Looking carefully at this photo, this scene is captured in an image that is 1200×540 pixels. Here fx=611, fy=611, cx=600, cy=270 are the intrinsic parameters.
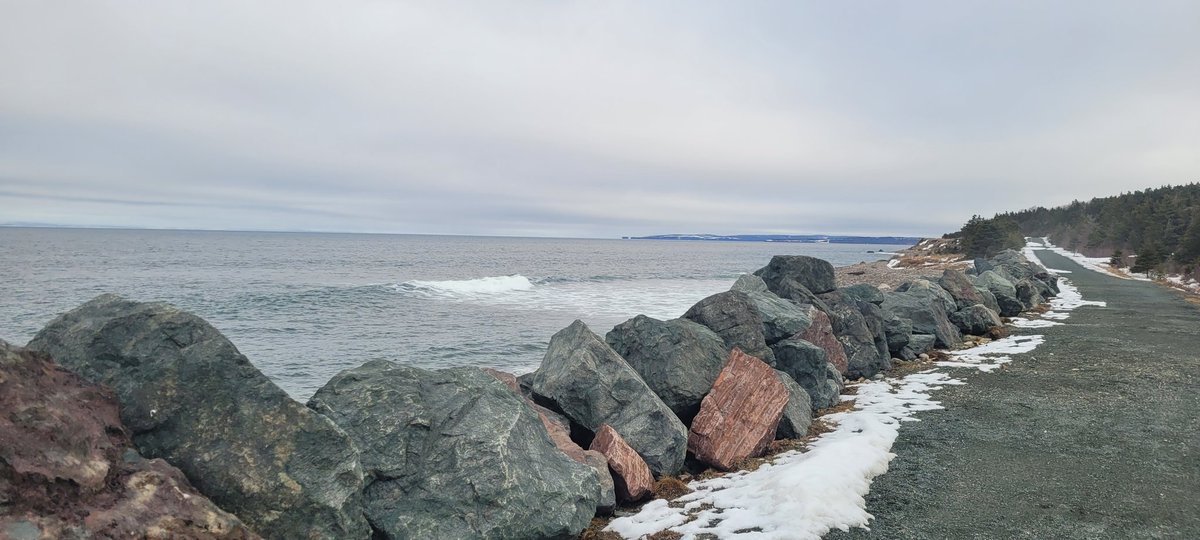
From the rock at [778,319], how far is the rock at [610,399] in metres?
4.00

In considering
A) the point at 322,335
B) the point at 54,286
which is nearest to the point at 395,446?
the point at 322,335

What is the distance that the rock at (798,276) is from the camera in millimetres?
15367

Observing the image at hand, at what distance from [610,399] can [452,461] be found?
3.17m

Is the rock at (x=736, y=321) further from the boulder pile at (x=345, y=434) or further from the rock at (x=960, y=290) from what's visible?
the rock at (x=960, y=290)

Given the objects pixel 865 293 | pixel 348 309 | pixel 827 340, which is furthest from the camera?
pixel 348 309

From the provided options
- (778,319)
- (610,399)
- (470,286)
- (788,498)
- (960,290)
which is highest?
(778,319)

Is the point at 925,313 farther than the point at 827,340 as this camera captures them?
Yes

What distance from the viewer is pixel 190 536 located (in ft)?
12.8

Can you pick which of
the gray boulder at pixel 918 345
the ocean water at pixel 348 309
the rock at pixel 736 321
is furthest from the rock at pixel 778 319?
the ocean water at pixel 348 309

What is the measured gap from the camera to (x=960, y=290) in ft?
66.7

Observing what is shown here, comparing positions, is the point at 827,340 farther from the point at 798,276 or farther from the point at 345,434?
the point at 345,434

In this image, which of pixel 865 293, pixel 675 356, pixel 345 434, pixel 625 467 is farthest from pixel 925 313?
pixel 345 434

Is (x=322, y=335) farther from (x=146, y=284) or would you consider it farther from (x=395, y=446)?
(x=146, y=284)

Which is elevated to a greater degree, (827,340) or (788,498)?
(827,340)
